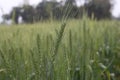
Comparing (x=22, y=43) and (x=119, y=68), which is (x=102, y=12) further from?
(x=22, y=43)

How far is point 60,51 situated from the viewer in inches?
64.2

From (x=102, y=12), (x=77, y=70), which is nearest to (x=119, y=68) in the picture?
(x=77, y=70)

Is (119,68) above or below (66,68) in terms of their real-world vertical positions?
below

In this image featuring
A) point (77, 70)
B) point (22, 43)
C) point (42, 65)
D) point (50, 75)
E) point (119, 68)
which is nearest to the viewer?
point (42, 65)

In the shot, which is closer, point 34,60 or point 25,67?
point 34,60

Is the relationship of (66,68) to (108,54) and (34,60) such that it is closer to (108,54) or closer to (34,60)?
(34,60)

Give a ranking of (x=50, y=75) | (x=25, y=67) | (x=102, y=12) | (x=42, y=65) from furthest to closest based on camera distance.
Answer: (x=102, y=12), (x=25, y=67), (x=50, y=75), (x=42, y=65)

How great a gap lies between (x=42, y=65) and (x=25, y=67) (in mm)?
244

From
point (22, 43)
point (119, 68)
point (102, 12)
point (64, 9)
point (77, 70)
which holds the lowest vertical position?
point (102, 12)

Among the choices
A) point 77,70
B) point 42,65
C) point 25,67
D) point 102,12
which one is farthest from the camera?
point 102,12

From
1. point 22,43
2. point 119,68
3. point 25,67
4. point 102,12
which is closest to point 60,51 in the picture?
point 25,67

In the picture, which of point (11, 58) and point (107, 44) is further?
point (107, 44)

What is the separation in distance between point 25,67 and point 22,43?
2.00 ft

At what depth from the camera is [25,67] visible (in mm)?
1510
